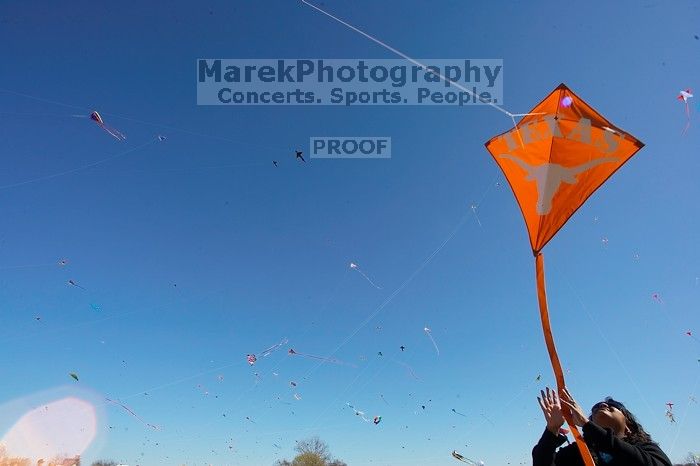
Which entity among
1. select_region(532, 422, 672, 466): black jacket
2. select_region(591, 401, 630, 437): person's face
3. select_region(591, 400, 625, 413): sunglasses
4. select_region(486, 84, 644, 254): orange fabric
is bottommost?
select_region(532, 422, 672, 466): black jacket

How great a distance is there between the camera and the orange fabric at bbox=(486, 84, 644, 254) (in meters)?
3.63

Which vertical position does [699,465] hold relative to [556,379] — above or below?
below

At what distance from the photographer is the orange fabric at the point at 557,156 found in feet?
11.9

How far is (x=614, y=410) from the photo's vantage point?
2293 mm

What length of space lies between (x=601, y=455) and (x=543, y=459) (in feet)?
0.91

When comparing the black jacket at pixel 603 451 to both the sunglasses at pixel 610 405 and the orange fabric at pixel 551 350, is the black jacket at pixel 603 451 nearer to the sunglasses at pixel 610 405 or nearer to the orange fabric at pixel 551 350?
the orange fabric at pixel 551 350

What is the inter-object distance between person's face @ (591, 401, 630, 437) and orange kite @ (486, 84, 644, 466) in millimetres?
1305

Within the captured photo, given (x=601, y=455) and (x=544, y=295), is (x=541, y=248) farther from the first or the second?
(x=601, y=455)

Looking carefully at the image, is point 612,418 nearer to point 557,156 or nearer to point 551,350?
point 551,350

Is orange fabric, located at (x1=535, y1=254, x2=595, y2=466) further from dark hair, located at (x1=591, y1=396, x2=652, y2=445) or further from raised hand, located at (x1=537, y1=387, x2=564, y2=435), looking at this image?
dark hair, located at (x1=591, y1=396, x2=652, y2=445)

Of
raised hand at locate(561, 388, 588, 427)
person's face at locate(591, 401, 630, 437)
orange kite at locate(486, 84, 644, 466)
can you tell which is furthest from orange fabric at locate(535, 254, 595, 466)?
orange kite at locate(486, 84, 644, 466)

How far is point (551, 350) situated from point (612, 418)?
45 cm

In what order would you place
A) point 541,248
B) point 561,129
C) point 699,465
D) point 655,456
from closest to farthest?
point 655,456, point 541,248, point 561,129, point 699,465

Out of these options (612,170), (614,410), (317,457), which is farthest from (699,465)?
(317,457)
